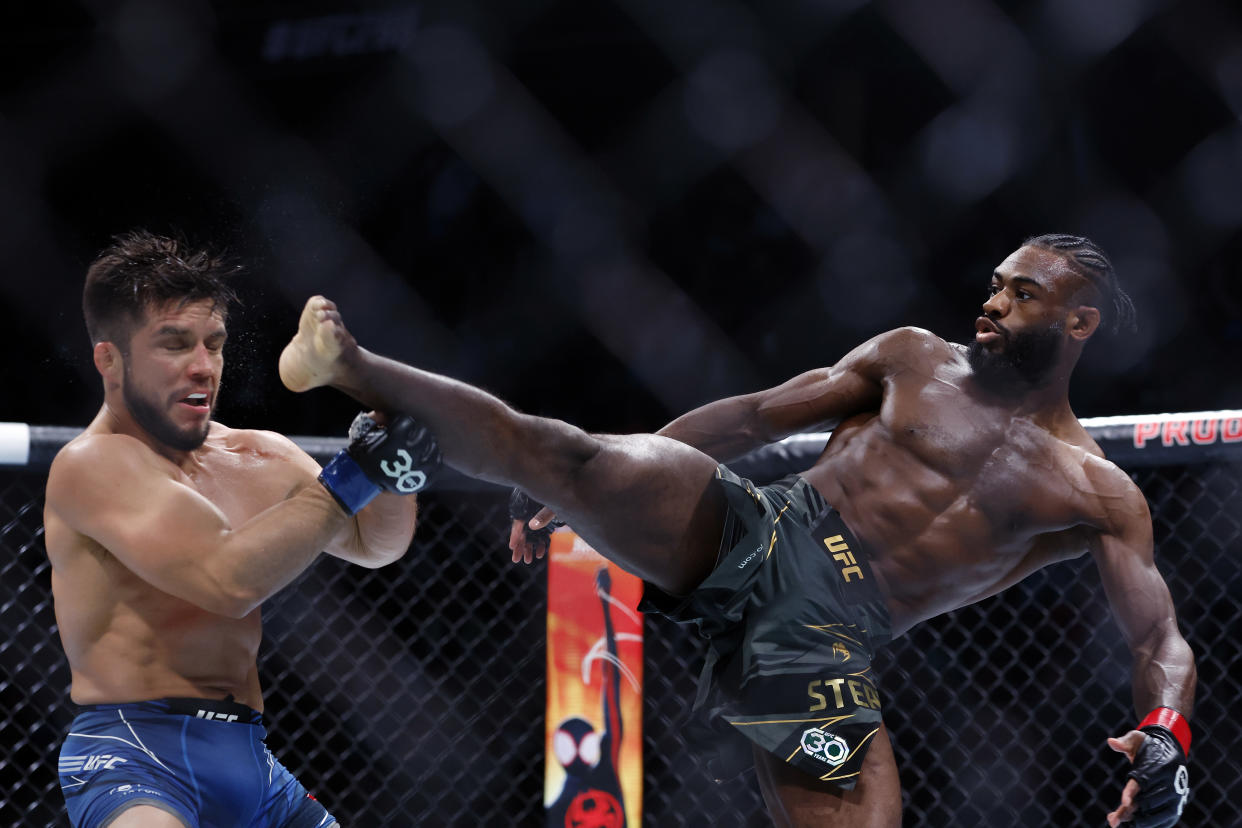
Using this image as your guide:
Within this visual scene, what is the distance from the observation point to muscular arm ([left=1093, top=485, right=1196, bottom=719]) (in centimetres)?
179

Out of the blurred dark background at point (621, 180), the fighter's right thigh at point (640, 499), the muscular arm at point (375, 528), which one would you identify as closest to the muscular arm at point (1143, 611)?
the fighter's right thigh at point (640, 499)

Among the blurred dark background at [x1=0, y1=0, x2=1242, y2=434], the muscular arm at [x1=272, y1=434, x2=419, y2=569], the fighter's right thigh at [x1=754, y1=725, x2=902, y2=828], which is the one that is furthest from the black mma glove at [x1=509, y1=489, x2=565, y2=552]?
the blurred dark background at [x1=0, y1=0, x2=1242, y2=434]

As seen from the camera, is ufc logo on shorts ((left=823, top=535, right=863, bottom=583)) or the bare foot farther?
ufc logo on shorts ((left=823, top=535, right=863, bottom=583))

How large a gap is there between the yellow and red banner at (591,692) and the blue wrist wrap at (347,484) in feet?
2.72

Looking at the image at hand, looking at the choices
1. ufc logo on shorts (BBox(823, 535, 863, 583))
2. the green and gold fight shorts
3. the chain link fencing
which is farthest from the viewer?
the chain link fencing

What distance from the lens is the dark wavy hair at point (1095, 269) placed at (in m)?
2.08

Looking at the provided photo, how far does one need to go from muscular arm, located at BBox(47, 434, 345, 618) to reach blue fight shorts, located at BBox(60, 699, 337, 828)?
186 mm

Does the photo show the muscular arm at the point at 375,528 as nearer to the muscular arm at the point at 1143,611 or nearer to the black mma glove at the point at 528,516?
the black mma glove at the point at 528,516

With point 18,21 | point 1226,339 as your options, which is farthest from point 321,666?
point 1226,339

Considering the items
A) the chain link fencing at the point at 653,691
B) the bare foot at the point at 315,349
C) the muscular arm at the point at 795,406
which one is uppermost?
the bare foot at the point at 315,349

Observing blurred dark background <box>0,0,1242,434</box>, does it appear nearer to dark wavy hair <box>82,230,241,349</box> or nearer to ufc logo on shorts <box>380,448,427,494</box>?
dark wavy hair <box>82,230,241,349</box>

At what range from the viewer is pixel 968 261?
12.4 ft

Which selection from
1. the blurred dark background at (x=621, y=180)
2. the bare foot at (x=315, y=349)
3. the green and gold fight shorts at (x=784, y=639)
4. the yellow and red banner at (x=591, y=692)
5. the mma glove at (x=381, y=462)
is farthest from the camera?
the blurred dark background at (x=621, y=180)

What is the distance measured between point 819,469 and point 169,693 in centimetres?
105
